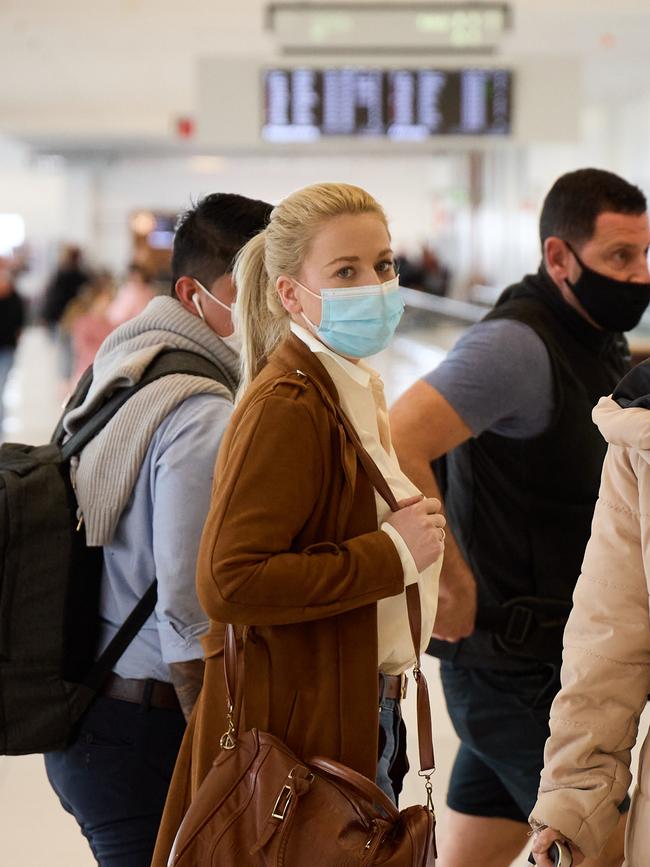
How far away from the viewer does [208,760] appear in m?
1.72

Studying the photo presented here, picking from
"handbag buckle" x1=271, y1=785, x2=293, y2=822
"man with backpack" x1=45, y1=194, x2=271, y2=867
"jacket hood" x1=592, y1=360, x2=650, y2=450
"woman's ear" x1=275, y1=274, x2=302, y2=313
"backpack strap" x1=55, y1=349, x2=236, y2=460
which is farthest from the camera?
"backpack strap" x1=55, y1=349, x2=236, y2=460

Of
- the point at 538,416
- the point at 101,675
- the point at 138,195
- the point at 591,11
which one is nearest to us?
the point at 101,675

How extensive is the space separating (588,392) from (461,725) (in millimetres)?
775

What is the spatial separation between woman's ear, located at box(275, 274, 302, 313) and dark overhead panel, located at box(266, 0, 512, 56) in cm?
820

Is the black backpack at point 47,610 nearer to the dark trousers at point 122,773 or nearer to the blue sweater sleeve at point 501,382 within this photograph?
the dark trousers at point 122,773

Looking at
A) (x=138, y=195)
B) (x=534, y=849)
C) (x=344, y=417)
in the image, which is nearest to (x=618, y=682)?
(x=534, y=849)

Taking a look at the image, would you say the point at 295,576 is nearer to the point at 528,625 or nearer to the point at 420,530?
the point at 420,530

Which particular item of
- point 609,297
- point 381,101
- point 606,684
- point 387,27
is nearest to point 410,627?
point 606,684

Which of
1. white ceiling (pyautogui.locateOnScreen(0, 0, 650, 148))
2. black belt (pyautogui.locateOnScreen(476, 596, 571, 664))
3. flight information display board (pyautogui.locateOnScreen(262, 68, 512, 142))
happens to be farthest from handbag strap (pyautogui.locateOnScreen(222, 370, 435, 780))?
white ceiling (pyautogui.locateOnScreen(0, 0, 650, 148))

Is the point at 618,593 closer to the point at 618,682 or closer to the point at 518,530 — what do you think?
the point at 618,682

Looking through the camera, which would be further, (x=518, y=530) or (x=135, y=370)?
(x=518, y=530)

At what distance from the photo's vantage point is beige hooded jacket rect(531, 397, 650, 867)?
157cm

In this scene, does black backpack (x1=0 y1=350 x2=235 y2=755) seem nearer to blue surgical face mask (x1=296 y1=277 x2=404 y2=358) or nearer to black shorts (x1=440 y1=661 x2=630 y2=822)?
blue surgical face mask (x1=296 y1=277 x2=404 y2=358)

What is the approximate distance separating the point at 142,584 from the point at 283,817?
577mm
